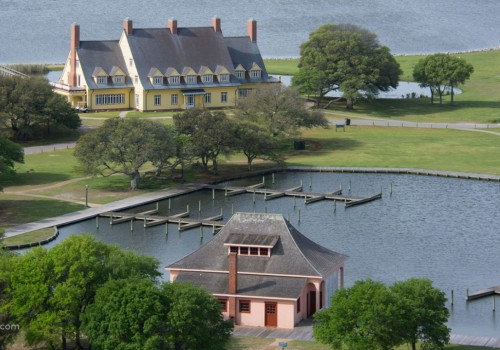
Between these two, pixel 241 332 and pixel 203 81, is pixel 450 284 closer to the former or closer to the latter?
pixel 241 332

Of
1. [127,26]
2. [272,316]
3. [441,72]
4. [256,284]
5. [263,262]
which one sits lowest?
[272,316]

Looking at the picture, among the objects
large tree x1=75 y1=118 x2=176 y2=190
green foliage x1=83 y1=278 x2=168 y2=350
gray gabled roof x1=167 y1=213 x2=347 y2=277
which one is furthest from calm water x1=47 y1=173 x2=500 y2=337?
green foliage x1=83 y1=278 x2=168 y2=350

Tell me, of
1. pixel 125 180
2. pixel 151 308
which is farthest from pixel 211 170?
pixel 151 308

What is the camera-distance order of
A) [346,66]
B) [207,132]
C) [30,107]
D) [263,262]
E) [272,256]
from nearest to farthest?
[263,262], [272,256], [207,132], [30,107], [346,66]

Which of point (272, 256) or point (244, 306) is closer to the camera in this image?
point (244, 306)

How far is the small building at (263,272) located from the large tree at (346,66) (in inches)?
2879

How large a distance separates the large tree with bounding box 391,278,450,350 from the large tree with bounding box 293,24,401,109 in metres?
84.0

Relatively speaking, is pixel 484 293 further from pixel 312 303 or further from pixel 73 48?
pixel 73 48

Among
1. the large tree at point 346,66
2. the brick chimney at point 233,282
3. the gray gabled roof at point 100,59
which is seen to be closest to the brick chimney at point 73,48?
the gray gabled roof at point 100,59

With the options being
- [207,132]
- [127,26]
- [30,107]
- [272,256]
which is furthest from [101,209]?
[127,26]

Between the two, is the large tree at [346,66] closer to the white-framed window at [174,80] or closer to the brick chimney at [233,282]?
the white-framed window at [174,80]

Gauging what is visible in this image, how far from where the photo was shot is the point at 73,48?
5787 inches

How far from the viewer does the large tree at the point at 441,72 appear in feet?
522

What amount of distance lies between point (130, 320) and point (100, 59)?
85.0 metres
